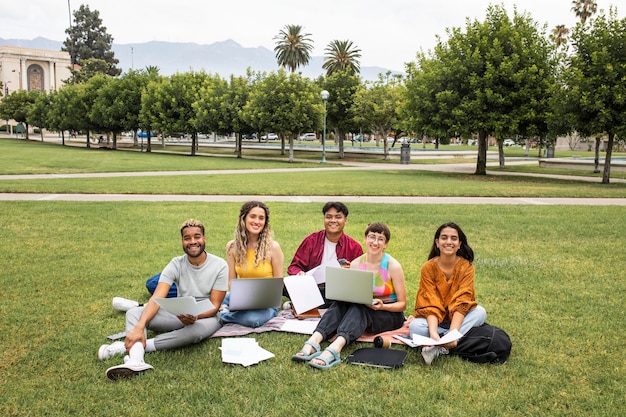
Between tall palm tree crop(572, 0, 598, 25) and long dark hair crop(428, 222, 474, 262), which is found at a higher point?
tall palm tree crop(572, 0, 598, 25)

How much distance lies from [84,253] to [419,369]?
253 inches

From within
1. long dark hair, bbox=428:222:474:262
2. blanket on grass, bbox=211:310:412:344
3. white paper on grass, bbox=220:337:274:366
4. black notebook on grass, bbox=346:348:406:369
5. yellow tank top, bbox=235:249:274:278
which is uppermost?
long dark hair, bbox=428:222:474:262

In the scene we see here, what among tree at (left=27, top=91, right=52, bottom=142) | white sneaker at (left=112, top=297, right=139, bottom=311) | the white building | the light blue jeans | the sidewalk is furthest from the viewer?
the white building

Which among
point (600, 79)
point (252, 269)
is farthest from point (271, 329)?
point (600, 79)

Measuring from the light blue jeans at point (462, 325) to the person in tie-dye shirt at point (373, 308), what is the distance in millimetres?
288

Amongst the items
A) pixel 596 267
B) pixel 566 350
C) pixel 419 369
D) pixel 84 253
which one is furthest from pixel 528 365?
pixel 84 253

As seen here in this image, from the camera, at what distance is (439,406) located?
4.20 metres

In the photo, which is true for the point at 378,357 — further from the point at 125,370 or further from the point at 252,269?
the point at 125,370

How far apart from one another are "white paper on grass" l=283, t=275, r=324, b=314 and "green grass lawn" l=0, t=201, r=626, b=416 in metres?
0.50

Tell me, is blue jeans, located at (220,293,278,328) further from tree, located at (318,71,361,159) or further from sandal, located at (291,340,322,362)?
tree, located at (318,71,361,159)

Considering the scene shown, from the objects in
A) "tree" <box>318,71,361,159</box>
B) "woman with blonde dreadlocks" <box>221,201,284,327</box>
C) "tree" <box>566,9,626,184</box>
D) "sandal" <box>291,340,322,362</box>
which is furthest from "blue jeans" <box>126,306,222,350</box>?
"tree" <box>318,71,361,159</box>

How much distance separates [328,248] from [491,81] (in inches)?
880

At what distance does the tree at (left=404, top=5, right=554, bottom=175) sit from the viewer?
26.6 meters

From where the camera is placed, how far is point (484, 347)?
5.05 m
